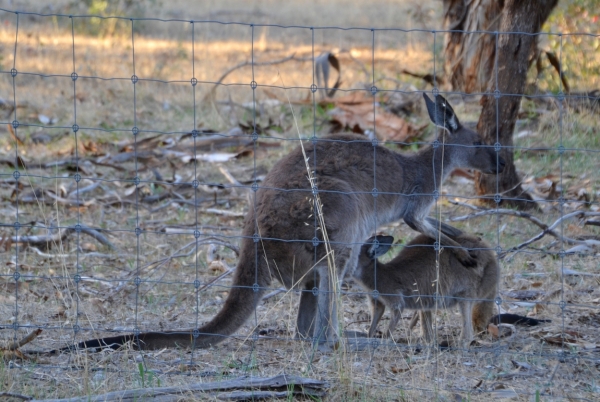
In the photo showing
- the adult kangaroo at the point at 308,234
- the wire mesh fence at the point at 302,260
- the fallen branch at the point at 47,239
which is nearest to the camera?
the wire mesh fence at the point at 302,260

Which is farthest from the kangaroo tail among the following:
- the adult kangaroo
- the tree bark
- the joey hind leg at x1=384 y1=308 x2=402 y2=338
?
the tree bark

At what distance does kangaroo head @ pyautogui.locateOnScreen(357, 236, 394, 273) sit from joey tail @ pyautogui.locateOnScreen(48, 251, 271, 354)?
78 cm

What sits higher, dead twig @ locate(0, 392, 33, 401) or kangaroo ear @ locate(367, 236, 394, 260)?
kangaroo ear @ locate(367, 236, 394, 260)

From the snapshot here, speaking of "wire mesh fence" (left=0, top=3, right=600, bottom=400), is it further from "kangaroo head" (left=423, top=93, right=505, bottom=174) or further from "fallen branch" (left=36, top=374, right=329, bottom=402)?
"fallen branch" (left=36, top=374, right=329, bottom=402)

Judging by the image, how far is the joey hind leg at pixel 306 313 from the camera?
4.75 metres

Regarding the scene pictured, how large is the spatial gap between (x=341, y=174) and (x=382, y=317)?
1.08 meters

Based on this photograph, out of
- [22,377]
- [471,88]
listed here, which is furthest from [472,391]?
[471,88]

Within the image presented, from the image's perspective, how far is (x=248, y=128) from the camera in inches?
359

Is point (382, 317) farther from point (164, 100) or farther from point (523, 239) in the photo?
point (164, 100)

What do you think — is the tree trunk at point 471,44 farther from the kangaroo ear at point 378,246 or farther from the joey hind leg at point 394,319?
the joey hind leg at point 394,319

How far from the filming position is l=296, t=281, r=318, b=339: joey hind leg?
4.75m

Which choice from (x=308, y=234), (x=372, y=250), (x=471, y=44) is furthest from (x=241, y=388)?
(x=471, y=44)

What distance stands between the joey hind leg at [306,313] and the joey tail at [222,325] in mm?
396

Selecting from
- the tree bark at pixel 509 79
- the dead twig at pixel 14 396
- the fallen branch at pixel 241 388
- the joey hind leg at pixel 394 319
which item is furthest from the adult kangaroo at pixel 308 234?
the tree bark at pixel 509 79
